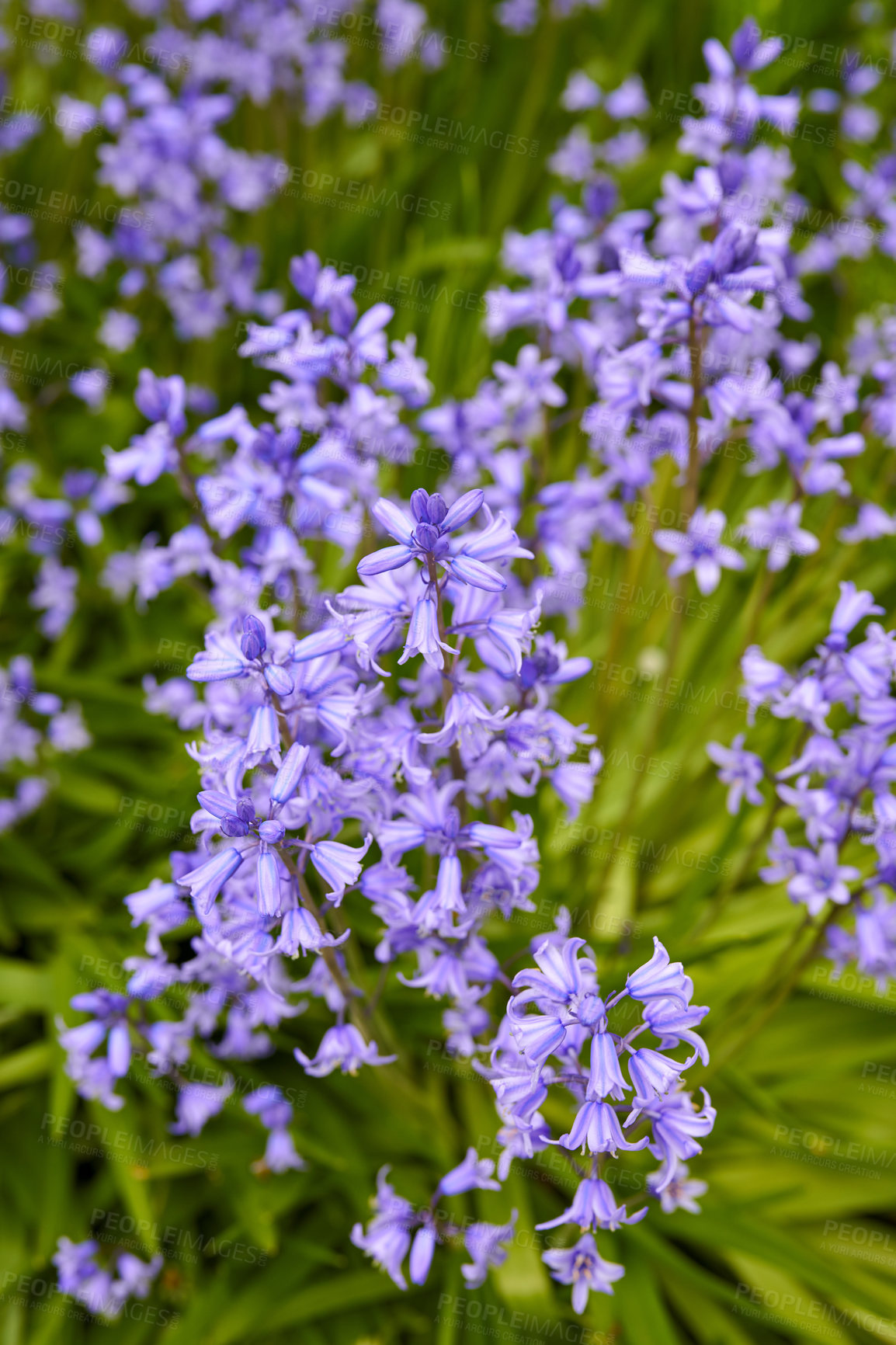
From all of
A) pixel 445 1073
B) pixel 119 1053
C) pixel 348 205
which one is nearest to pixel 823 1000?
pixel 445 1073

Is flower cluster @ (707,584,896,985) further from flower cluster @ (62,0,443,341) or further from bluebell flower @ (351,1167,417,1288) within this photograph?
flower cluster @ (62,0,443,341)

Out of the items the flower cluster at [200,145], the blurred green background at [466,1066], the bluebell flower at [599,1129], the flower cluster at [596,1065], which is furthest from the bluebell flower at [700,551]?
the flower cluster at [200,145]

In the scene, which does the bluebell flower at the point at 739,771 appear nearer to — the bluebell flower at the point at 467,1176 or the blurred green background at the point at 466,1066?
the blurred green background at the point at 466,1066

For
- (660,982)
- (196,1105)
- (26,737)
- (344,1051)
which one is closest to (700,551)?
(660,982)

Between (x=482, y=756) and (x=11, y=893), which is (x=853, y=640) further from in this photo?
(x=11, y=893)

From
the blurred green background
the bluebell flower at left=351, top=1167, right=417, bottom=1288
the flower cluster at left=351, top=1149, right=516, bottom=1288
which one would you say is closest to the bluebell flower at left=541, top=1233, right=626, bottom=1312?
the flower cluster at left=351, top=1149, right=516, bottom=1288

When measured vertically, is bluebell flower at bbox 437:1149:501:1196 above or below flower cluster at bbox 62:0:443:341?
below
